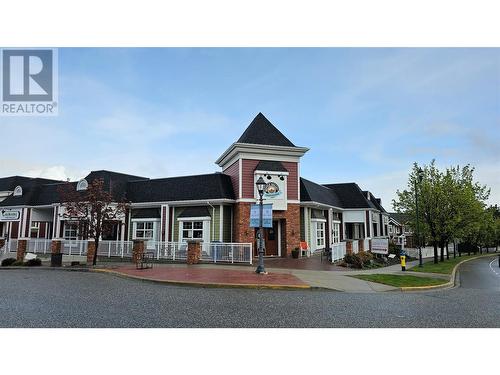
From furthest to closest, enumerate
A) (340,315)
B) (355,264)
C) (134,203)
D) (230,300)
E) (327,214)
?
1. (327,214)
2. (134,203)
3. (355,264)
4. (230,300)
5. (340,315)

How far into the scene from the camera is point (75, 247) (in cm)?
2459

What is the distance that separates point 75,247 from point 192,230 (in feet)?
27.6

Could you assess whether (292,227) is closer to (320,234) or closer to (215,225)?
(320,234)

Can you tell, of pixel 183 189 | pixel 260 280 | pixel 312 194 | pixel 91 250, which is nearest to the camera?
Answer: pixel 260 280

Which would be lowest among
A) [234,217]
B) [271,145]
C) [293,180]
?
[234,217]

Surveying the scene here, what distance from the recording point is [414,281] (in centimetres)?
1528

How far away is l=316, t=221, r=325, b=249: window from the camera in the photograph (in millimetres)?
27062

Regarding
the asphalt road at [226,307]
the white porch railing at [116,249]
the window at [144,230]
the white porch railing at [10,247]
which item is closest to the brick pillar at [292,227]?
the window at [144,230]

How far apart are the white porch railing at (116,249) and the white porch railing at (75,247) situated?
162 cm

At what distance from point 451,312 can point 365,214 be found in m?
26.4

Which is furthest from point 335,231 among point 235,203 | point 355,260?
point 235,203

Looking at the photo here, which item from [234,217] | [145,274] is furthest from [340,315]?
[234,217]

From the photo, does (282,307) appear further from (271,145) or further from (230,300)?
(271,145)

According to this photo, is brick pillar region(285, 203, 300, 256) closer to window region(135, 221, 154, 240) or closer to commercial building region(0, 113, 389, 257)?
commercial building region(0, 113, 389, 257)
